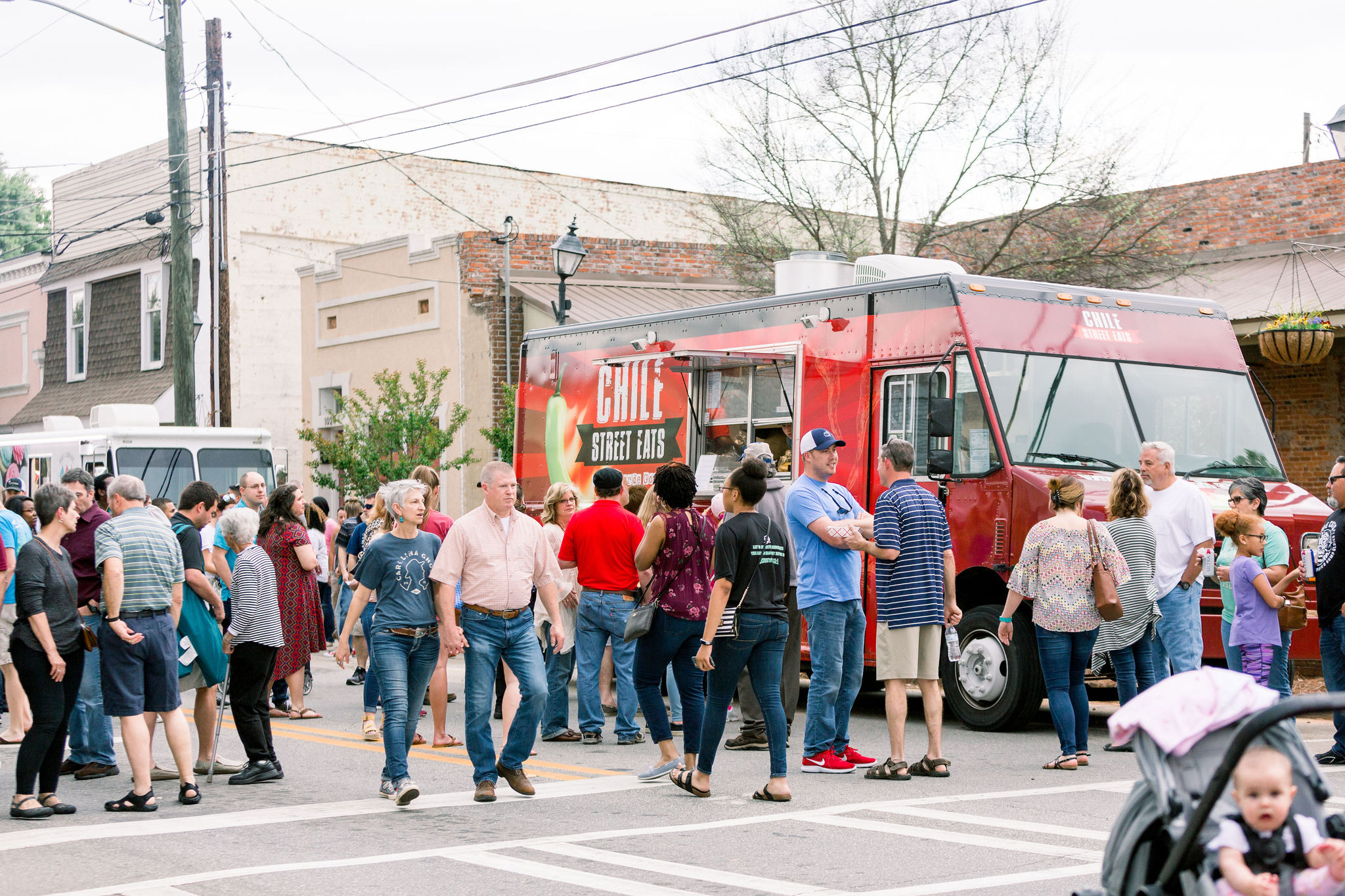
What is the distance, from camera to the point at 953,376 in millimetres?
11609

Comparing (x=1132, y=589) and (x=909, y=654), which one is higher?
(x=1132, y=589)

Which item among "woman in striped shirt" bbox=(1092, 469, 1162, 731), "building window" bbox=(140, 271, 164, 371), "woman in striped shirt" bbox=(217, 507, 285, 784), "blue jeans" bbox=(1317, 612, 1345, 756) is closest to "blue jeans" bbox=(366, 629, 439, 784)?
"woman in striped shirt" bbox=(217, 507, 285, 784)

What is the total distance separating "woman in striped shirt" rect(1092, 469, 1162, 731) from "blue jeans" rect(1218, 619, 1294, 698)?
2.04 ft

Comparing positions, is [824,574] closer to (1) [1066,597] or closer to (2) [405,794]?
(1) [1066,597]

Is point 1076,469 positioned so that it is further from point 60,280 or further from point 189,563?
point 60,280

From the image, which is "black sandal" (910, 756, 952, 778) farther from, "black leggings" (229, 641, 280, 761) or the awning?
the awning

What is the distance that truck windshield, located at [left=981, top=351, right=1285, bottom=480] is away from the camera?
1156cm

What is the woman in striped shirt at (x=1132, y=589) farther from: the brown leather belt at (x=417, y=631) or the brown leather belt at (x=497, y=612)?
the brown leather belt at (x=417, y=631)

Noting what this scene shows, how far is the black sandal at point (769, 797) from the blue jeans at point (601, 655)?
267cm

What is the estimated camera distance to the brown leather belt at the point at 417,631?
8.84 metres

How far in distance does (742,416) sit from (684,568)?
14.6 ft

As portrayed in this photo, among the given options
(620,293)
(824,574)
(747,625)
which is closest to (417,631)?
(747,625)

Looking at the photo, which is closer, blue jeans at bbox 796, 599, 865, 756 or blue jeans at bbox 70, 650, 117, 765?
blue jeans at bbox 796, 599, 865, 756

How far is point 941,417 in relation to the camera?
444 inches
